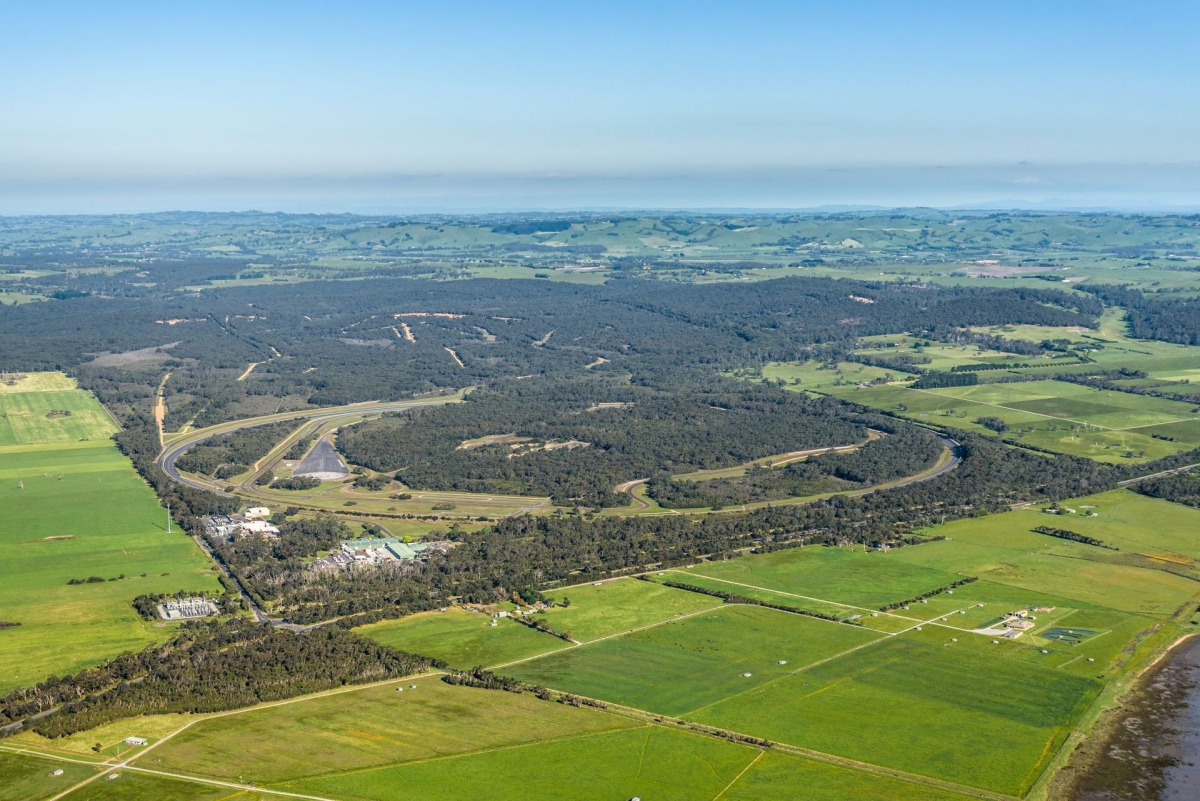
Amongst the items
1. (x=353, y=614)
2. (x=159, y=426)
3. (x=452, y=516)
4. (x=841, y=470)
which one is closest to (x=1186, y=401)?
(x=841, y=470)

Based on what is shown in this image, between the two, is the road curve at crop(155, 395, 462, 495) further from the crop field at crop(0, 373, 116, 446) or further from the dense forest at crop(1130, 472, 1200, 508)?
the dense forest at crop(1130, 472, 1200, 508)

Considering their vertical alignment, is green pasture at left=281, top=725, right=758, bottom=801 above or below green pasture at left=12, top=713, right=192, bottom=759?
below

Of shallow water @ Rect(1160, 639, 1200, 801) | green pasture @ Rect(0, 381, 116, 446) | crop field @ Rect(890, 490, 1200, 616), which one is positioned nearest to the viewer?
shallow water @ Rect(1160, 639, 1200, 801)

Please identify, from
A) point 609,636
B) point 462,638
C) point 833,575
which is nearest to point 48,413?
point 462,638

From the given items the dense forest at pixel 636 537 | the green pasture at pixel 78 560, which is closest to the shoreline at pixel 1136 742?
the dense forest at pixel 636 537

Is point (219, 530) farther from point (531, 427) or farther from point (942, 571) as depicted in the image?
point (942, 571)

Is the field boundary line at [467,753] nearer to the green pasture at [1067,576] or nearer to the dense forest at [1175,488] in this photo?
the green pasture at [1067,576]

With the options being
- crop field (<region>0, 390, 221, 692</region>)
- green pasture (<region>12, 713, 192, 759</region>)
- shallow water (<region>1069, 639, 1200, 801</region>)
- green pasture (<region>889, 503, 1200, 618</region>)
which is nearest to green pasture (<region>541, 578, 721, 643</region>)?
green pasture (<region>889, 503, 1200, 618</region>)

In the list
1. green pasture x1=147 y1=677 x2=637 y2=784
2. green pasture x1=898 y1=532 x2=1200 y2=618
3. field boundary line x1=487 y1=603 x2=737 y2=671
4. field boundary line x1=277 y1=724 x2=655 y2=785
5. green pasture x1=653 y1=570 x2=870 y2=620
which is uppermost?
green pasture x1=898 y1=532 x2=1200 y2=618
